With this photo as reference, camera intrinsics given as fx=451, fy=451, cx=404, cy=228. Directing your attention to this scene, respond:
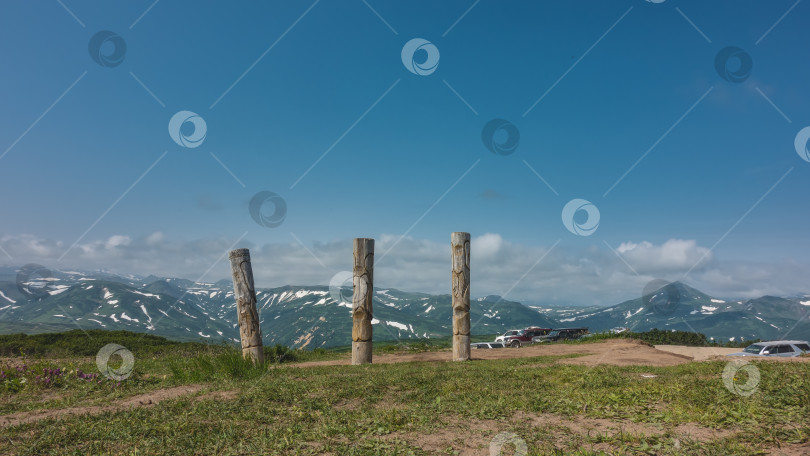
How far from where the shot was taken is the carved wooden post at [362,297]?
17.1 m

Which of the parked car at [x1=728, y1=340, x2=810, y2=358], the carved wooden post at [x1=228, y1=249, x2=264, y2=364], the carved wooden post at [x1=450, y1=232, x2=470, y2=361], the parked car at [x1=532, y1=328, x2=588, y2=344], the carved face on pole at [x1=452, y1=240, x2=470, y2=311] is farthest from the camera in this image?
the parked car at [x1=532, y1=328, x2=588, y2=344]

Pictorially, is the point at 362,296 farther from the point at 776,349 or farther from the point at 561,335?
the point at 561,335

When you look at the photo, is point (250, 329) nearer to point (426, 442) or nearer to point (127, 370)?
point (127, 370)

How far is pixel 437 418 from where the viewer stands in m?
6.57

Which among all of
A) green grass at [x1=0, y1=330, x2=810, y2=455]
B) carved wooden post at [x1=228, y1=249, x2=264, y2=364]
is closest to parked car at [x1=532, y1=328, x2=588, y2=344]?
carved wooden post at [x1=228, y1=249, x2=264, y2=364]

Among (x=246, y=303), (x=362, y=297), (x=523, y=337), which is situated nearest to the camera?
(x=246, y=303)

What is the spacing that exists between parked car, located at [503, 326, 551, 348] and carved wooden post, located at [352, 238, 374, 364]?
24.9 m

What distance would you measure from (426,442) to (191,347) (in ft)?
70.5

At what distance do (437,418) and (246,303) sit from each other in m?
11.5

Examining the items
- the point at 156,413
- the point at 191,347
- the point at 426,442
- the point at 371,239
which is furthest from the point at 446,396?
the point at 191,347

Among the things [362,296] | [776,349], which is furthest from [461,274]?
[776,349]

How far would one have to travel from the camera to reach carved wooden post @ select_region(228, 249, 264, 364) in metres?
16.1

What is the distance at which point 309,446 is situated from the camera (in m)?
5.50

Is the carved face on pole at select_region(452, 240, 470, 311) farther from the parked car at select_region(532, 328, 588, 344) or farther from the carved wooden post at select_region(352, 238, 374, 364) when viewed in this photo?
the parked car at select_region(532, 328, 588, 344)
